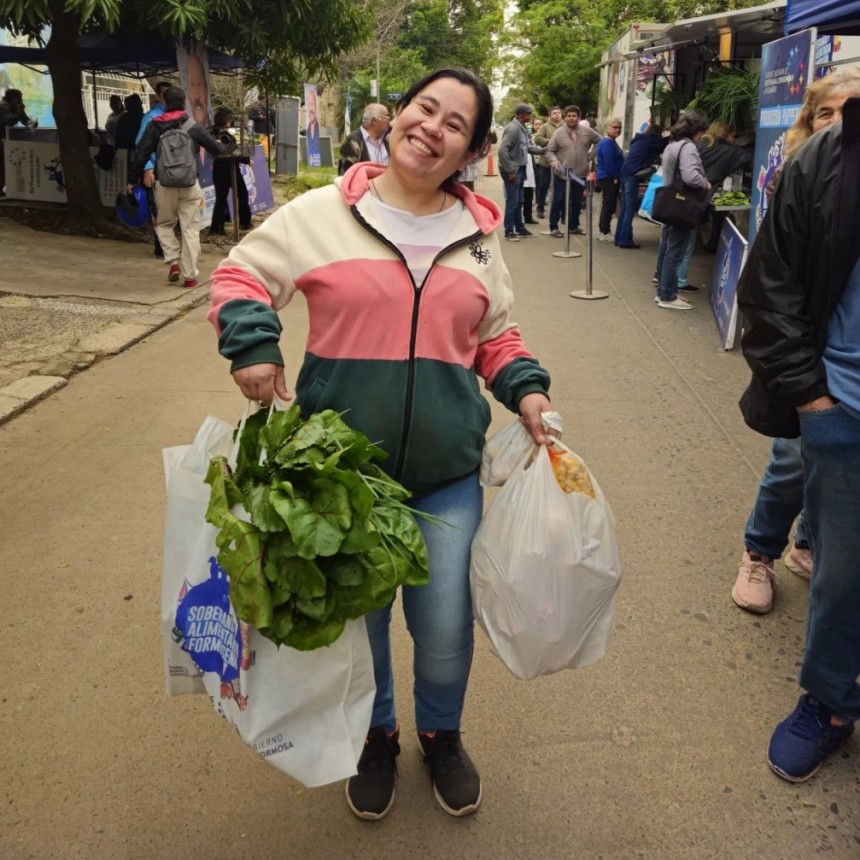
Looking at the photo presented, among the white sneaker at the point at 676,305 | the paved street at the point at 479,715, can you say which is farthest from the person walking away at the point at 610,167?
the paved street at the point at 479,715

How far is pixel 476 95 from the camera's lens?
2053mm

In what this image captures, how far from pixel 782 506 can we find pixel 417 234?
1947mm

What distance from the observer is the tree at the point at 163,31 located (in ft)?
30.2

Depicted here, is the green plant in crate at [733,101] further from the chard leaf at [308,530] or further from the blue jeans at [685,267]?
the chard leaf at [308,530]

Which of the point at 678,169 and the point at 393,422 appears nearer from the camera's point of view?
the point at 393,422

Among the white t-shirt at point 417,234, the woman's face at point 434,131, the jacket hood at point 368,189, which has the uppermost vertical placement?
the woman's face at point 434,131

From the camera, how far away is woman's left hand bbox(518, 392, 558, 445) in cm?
210

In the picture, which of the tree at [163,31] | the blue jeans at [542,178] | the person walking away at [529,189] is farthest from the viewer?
the blue jeans at [542,178]

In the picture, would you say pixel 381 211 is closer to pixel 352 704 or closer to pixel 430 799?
pixel 352 704

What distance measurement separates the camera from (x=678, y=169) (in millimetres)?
8164

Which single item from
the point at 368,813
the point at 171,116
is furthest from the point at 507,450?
the point at 171,116

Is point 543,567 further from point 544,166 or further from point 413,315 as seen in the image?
point 544,166

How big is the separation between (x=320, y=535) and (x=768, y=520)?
88.5 inches

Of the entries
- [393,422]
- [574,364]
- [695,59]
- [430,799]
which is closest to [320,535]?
[393,422]
